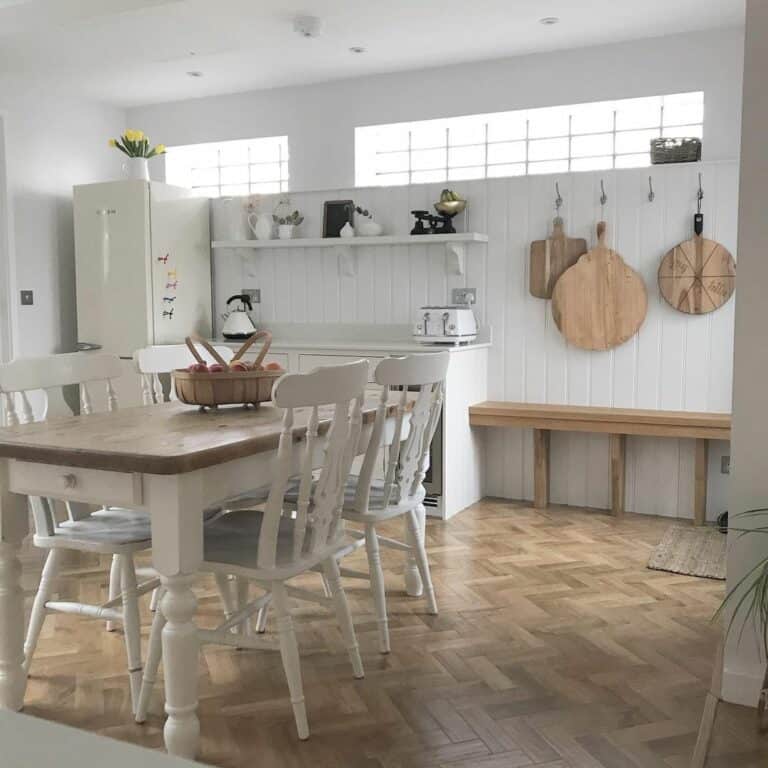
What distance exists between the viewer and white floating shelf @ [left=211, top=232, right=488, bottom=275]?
189 inches

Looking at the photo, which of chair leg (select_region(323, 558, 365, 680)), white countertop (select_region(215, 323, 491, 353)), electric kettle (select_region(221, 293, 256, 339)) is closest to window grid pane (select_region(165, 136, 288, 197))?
electric kettle (select_region(221, 293, 256, 339))

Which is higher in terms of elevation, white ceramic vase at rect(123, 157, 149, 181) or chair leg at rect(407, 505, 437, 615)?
white ceramic vase at rect(123, 157, 149, 181)

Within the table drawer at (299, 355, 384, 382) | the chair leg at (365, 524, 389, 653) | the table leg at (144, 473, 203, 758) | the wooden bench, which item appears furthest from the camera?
the table drawer at (299, 355, 384, 382)

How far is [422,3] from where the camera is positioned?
13.5 ft

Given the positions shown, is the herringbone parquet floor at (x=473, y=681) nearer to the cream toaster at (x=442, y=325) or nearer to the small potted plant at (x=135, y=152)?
the cream toaster at (x=442, y=325)

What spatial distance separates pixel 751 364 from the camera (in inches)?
90.7

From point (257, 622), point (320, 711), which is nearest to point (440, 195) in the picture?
point (257, 622)

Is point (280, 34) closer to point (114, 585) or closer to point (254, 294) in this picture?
point (254, 294)

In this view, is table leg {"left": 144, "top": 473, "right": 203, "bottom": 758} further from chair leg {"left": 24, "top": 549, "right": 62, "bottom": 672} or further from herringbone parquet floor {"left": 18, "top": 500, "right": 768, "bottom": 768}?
chair leg {"left": 24, "top": 549, "right": 62, "bottom": 672}

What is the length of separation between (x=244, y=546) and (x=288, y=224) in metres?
3.40

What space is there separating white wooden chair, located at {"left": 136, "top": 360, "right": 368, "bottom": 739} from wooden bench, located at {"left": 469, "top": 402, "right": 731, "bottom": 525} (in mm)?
2298

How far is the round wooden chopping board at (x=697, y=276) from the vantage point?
4.38m

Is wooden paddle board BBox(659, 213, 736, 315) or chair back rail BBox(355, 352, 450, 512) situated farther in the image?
wooden paddle board BBox(659, 213, 736, 315)

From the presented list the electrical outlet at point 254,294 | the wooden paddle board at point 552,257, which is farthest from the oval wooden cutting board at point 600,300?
the electrical outlet at point 254,294
